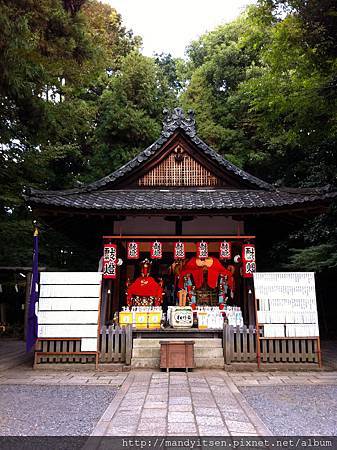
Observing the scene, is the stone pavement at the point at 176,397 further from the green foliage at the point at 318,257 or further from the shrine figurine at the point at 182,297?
the green foliage at the point at 318,257

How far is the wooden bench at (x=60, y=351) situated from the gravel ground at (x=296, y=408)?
397 cm

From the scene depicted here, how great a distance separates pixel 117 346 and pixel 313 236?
10.3 m

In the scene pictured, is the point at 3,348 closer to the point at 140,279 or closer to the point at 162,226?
the point at 140,279

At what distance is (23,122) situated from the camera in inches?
500

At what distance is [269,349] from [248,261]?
7.33ft

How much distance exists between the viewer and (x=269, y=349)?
899cm

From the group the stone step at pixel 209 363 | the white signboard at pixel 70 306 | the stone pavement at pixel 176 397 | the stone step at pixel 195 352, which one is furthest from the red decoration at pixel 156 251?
the stone pavement at pixel 176 397

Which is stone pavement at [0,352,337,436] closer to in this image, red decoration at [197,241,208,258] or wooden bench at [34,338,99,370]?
wooden bench at [34,338,99,370]

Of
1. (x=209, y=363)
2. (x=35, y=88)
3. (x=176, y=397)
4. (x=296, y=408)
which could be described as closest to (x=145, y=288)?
(x=209, y=363)

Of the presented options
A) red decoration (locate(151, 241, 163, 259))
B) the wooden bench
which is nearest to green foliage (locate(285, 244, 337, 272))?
red decoration (locate(151, 241, 163, 259))

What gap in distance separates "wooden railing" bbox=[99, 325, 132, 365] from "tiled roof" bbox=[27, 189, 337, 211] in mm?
3038

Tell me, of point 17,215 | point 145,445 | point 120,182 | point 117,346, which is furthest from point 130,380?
point 17,215

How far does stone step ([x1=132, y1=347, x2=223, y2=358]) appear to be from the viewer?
30.0ft

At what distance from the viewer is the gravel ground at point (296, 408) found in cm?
481
